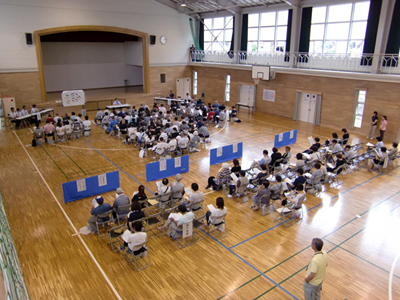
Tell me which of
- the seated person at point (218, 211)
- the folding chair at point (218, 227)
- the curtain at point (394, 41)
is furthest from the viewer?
the curtain at point (394, 41)

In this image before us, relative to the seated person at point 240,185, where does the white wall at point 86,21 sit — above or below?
above

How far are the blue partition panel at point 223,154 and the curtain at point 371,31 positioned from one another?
10.5 meters

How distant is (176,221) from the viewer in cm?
851

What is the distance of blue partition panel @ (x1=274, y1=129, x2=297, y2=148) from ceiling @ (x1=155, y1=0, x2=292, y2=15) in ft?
36.7

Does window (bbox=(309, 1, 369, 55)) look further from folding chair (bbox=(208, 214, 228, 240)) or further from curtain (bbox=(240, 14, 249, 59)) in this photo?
folding chair (bbox=(208, 214, 228, 240))

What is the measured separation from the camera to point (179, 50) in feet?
105

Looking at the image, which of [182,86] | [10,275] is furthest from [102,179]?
[182,86]

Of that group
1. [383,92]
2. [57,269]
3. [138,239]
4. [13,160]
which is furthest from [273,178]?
[13,160]

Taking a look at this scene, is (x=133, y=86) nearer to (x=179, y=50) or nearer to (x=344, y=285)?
(x=179, y=50)

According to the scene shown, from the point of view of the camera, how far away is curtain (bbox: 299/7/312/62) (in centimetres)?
2245

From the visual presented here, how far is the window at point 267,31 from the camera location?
24.9 metres

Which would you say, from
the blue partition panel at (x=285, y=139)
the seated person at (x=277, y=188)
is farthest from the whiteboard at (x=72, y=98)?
the seated person at (x=277, y=188)

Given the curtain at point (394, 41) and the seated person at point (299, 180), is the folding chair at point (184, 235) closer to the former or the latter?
the seated person at point (299, 180)

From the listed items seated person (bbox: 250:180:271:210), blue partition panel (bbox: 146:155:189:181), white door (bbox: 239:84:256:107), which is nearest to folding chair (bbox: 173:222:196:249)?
seated person (bbox: 250:180:271:210)
